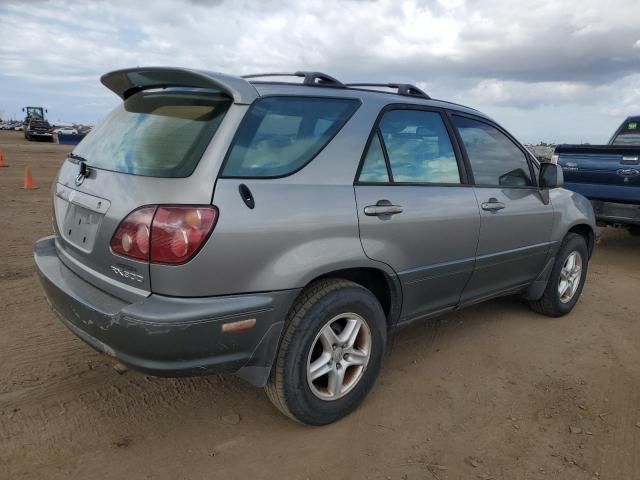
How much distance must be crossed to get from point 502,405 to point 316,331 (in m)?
1.33

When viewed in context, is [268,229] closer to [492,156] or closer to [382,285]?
[382,285]

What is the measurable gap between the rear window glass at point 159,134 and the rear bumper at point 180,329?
23.3 inches

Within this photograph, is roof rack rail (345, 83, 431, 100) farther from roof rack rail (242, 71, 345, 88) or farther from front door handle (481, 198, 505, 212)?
front door handle (481, 198, 505, 212)

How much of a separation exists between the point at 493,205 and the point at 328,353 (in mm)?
1656

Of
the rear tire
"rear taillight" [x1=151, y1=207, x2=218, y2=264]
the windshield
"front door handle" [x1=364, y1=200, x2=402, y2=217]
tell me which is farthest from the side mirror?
the windshield

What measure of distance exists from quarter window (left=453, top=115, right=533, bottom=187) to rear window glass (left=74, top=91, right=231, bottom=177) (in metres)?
1.82

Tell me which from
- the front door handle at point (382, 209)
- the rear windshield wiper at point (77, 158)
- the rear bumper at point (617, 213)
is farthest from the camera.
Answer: the rear bumper at point (617, 213)

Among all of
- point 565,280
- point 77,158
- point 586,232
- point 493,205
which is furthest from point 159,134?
point 586,232

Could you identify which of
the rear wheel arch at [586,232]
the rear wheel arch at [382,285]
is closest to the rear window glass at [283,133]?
the rear wheel arch at [382,285]

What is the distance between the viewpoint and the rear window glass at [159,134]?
2.33 meters

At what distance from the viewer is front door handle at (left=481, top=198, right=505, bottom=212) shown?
3.49 metres

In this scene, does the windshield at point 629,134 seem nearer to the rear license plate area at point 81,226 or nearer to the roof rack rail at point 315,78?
the roof rack rail at point 315,78

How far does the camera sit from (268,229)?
2.33 meters

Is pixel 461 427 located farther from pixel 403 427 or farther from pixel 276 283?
pixel 276 283
